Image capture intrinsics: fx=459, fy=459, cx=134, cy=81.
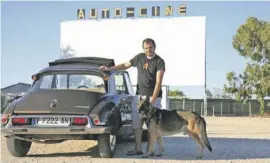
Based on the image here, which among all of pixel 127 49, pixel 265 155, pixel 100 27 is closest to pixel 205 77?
pixel 127 49

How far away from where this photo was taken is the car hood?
7.08m

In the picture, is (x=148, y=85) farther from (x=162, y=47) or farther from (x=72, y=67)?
(x=162, y=47)

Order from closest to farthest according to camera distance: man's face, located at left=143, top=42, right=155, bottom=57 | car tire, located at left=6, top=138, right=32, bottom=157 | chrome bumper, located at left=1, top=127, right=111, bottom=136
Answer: chrome bumper, located at left=1, top=127, right=111, bottom=136 < car tire, located at left=6, top=138, right=32, bottom=157 < man's face, located at left=143, top=42, right=155, bottom=57

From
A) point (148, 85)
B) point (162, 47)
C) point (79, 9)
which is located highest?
point (79, 9)

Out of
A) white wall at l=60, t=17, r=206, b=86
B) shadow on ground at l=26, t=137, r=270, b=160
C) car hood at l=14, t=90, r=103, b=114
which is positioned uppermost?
white wall at l=60, t=17, r=206, b=86

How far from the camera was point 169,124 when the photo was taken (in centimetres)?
777

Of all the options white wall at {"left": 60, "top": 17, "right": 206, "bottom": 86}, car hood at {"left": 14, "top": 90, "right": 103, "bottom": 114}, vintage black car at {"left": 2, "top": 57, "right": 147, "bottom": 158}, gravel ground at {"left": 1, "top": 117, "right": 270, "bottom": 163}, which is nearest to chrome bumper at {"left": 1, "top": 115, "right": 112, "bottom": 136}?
vintage black car at {"left": 2, "top": 57, "right": 147, "bottom": 158}

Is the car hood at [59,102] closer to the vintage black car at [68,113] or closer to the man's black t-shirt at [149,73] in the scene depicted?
the vintage black car at [68,113]

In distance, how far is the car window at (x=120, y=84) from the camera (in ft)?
27.5

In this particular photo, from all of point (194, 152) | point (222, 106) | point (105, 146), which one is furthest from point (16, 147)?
point (222, 106)

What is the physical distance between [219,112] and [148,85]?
137 ft

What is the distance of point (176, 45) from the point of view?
43.3m

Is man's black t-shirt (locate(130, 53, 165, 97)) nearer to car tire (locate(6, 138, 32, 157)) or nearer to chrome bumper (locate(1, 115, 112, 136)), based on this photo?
chrome bumper (locate(1, 115, 112, 136))

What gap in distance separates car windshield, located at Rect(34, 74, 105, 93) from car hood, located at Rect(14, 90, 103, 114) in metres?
0.53
